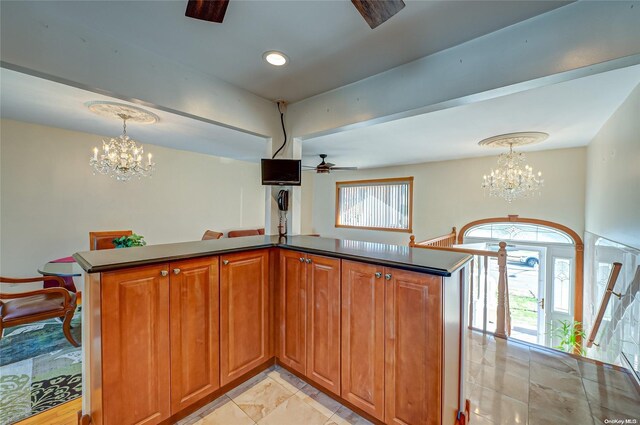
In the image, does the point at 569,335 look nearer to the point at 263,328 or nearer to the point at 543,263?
the point at 543,263

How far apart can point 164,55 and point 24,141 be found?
130 inches

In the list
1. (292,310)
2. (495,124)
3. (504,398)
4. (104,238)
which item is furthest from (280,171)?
(104,238)

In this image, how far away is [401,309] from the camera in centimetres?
133

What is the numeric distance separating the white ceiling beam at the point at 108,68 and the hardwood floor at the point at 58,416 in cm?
205

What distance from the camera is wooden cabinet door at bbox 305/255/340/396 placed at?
160 cm

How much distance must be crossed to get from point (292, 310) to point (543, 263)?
4969mm

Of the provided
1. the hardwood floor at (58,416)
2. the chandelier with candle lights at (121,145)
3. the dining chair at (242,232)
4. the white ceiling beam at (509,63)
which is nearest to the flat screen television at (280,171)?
the white ceiling beam at (509,63)

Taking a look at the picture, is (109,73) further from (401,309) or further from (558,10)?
(558,10)

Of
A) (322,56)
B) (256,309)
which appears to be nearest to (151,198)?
(256,309)

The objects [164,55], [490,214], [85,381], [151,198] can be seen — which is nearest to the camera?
[85,381]

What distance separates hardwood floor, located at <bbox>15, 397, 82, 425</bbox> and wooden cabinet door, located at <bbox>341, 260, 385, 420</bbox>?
172cm

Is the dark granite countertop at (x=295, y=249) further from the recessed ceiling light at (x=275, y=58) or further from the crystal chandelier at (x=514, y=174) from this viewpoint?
the crystal chandelier at (x=514, y=174)

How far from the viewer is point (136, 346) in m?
1.29

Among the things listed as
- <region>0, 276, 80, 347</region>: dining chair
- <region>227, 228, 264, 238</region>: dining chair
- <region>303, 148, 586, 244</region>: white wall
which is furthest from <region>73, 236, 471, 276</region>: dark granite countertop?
<region>303, 148, 586, 244</region>: white wall
